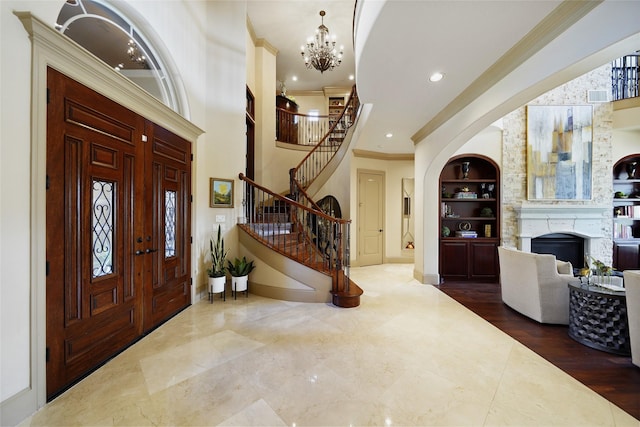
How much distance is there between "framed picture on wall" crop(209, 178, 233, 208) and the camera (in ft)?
13.9

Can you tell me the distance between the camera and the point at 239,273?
4.05m

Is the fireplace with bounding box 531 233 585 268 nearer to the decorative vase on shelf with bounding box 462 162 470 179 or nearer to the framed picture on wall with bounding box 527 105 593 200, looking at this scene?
the framed picture on wall with bounding box 527 105 593 200

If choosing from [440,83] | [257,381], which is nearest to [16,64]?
[257,381]

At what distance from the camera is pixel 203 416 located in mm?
1708

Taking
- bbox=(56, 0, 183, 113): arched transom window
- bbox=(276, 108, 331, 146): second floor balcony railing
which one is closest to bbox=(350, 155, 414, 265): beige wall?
bbox=(276, 108, 331, 146): second floor balcony railing

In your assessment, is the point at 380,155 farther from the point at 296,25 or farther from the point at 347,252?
the point at 296,25

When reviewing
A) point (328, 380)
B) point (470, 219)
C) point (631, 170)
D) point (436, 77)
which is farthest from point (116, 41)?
point (631, 170)

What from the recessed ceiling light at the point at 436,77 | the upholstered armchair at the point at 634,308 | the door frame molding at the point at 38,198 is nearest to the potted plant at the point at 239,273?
the door frame molding at the point at 38,198

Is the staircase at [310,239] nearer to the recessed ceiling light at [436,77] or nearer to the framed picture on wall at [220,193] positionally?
the framed picture on wall at [220,193]

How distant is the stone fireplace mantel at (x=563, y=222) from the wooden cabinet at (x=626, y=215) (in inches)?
23.8

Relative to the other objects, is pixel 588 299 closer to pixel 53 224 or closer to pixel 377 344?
pixel 377 344

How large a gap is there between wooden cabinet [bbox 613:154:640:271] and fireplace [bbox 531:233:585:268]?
0.73 m

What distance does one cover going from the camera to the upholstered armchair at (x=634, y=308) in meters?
2.21

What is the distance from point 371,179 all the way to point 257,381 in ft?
18.8
